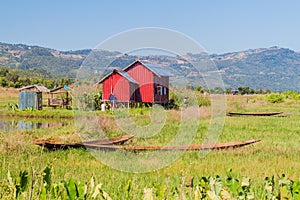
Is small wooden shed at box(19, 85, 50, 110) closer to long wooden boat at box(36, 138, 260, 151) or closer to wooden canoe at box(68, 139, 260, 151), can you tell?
long wooden boat at box(36, 138, 260, 151)

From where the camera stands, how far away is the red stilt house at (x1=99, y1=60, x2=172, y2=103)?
Result: 25.2 metres

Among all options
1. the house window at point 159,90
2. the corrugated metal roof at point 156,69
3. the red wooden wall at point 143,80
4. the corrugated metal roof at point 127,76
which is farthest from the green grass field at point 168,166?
the house window at point 159,90

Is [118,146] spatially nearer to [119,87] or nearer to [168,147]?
[168,147]

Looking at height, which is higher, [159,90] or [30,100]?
[159,90]

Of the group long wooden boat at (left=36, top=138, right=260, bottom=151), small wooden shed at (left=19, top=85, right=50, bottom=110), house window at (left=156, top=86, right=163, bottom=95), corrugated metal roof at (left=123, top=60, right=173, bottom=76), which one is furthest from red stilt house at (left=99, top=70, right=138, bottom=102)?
long wooden boat at (left=36, top=138, right=260, bottom=151)

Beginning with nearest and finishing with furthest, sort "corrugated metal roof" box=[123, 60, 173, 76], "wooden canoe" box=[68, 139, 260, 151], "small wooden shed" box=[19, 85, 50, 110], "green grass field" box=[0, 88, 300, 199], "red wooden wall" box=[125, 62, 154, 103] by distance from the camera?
"green grass field" box=[0, 88, 300, 199]
"wooden canoe" box=[68, 139, 260, 151]
"corrugated metal roof" box=[123, 60, 173, 76]
"red wooden wall" box=[125, 62, 154, 103]
"small wooden shed" box=[19, 85, 50, 110]

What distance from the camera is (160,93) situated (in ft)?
87.5

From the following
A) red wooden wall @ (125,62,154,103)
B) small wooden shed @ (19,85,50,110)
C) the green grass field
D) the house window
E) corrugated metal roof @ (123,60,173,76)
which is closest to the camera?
the green grass field

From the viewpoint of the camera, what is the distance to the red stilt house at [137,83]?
25172mm

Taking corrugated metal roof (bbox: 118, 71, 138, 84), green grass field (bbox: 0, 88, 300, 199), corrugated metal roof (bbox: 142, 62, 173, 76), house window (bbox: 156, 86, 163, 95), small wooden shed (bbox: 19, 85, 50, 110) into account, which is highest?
corrugated metal roof (bbox: 142, 62, 173, 76)

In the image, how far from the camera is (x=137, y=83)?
85.1 ft

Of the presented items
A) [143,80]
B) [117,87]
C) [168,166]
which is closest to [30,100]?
[117,87]

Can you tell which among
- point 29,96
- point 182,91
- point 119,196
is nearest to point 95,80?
point 29,96

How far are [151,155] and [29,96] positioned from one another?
65.1 feet
